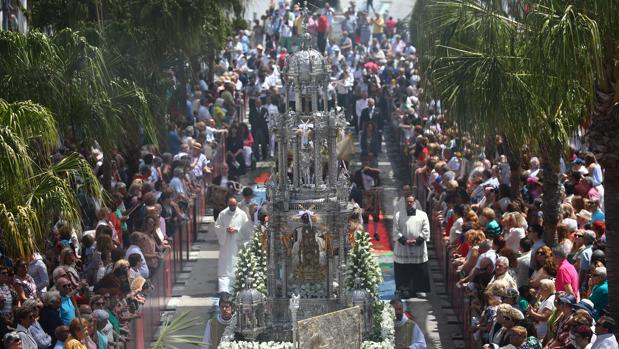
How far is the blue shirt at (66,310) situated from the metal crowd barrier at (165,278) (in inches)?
34.5

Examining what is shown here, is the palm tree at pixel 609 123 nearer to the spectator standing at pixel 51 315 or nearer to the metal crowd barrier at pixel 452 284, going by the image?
Result: the metal crowd barrier at pixel 452 284

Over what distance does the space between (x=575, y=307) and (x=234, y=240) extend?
10.0 metres

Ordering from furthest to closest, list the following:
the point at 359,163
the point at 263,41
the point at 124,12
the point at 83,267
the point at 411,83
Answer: the point at 263,41 → the point at 411,83 → the point at 359,163 → the point at 124,12 → the point at 83,267

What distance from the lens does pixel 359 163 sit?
4009 cm

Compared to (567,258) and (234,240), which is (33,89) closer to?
(234,240)

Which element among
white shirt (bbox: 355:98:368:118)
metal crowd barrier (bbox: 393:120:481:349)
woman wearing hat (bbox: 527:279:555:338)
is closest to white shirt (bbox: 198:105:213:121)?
white shirt (bbox: 355:98:368:118)

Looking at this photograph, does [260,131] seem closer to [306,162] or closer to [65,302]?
[306,162]

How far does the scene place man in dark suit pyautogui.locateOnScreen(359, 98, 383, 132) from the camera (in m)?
41.4

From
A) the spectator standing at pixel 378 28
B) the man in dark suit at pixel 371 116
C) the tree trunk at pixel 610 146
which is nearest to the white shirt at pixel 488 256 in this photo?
the tree trunk at pixel 610 146

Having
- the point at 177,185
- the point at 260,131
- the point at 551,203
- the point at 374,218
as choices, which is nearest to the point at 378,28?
the point at 260,131

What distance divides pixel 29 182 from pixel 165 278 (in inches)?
301

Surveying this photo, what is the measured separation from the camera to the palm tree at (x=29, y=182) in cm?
1836

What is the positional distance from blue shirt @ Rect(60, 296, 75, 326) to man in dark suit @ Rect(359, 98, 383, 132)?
2141 centimetres

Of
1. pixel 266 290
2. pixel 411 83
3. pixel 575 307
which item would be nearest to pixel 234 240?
pixel 266 290
